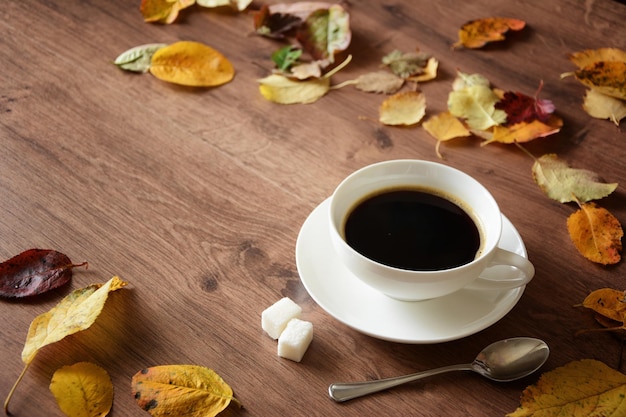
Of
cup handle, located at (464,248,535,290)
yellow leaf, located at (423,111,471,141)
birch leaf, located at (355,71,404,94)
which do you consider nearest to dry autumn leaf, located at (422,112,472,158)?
yellow leaf, located at (423,111,471,141)

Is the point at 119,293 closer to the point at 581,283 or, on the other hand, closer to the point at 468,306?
the point at 468,306

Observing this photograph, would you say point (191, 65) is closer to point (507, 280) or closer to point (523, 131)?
point (523, 131)

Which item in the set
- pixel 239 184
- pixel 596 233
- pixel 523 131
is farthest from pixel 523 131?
pixel 239 184

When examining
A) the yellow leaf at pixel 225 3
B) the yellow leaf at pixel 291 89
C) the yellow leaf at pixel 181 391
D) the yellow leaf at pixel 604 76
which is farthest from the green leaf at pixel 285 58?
the yellow leaf at pixel 181 391

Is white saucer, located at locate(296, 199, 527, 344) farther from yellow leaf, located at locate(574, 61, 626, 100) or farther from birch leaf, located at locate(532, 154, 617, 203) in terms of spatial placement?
yellow leaf, located at locate(574, 61, 626, 100)

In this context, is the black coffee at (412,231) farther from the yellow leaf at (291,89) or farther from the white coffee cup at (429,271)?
the yellow leaf at (291,89)

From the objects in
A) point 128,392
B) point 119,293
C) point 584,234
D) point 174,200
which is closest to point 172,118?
point 174,200
